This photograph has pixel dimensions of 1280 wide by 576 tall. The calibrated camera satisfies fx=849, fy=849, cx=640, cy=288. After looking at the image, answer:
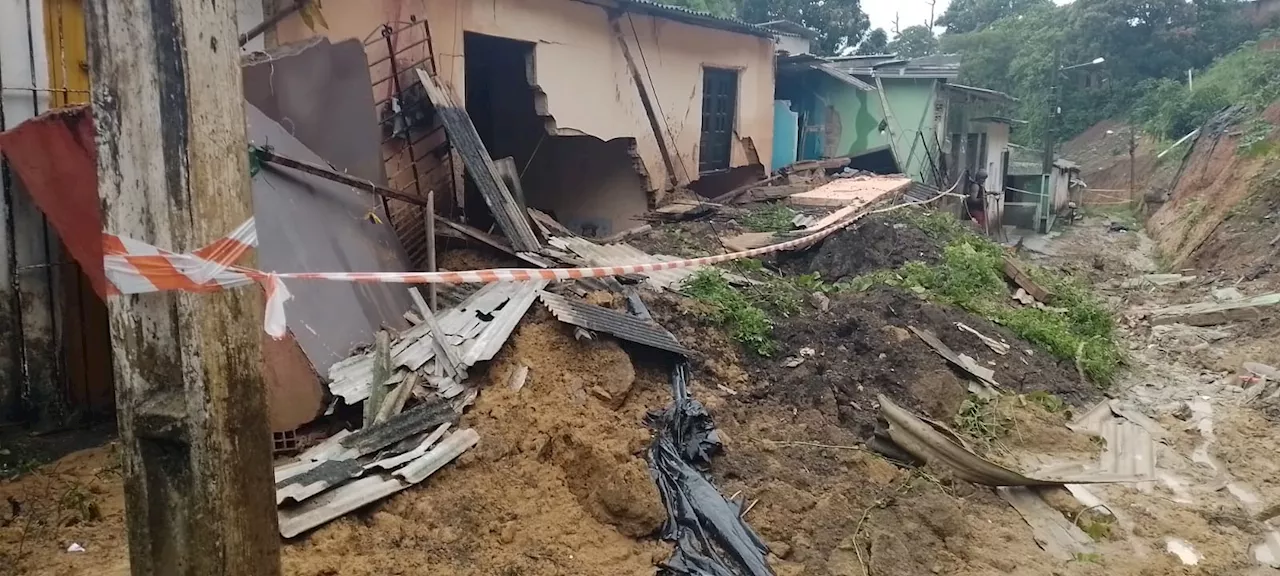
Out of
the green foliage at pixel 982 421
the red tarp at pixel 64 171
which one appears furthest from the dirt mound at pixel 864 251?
the red tarp at pixel 64 171

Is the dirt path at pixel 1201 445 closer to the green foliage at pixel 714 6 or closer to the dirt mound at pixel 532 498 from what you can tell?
the dirt mound at pixel 532 498

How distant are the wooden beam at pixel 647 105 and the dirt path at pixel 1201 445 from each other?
6499 mm

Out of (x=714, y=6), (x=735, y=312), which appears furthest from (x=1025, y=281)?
(x=714, y=6)

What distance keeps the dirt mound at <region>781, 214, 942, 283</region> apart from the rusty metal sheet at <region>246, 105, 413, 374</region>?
16.4ft

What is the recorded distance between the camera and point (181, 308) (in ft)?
7.39

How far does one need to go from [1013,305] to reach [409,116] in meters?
6.93

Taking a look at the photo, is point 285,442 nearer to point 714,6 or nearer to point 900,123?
point 900,123

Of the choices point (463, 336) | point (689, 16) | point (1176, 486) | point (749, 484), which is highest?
point (689, 16)

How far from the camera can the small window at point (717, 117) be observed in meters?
14.0

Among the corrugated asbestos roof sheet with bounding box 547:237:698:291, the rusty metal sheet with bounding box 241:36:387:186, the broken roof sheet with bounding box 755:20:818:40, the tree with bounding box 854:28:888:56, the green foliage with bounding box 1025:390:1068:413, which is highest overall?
the tree with bounding box 854:28:888:56

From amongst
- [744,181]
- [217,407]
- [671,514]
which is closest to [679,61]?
[744,181]

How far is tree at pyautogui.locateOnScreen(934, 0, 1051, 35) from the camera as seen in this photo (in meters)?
43.8

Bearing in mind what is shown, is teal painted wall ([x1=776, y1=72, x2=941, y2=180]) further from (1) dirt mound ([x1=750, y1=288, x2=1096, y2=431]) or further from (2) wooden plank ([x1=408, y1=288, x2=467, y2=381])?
(2) wooden plank ([x1=408, y1=288, x2=467, y2=381])

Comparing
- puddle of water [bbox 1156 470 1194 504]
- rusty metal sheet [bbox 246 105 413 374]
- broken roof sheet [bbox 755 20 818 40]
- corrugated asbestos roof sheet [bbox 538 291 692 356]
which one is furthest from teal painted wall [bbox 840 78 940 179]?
rusty metal sheet [bbox 246 105 413 374]
